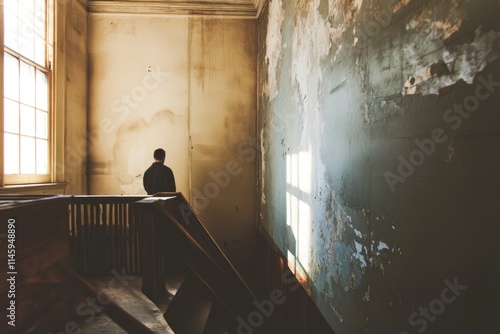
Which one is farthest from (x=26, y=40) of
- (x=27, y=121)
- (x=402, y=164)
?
(x=402, y=164)

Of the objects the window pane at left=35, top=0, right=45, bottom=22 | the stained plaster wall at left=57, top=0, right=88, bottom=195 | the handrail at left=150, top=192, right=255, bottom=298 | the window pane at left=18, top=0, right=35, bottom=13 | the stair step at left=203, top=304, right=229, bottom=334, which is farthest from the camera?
the stained plaster wall at left=57, top=0, right=88, bottom=195

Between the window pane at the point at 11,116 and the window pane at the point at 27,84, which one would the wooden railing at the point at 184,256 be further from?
the window pane at the point at 27,84

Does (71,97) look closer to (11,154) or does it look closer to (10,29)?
(10,29)

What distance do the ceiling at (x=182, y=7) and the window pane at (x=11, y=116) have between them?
309 centimetres

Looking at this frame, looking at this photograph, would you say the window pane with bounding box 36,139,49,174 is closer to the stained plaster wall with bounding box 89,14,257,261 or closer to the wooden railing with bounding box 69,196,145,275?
the stained plaster wall with bounding box 89,14,257,261

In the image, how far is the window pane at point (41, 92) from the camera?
194 inches

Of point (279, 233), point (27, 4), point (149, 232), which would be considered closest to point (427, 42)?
point (149, 232)

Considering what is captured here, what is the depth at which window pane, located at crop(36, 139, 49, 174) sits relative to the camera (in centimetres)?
490

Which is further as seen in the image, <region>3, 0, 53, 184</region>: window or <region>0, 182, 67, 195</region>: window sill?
<region>3, 0, 53, 184</region>: window

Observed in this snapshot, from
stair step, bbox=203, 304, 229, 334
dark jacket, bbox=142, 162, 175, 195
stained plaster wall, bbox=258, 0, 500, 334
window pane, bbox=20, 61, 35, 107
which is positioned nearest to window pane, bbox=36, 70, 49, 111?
window pane, bbox=20, 61, 35, 107

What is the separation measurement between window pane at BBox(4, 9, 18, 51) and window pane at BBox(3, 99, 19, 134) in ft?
2.48

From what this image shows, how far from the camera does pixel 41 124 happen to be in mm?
4984

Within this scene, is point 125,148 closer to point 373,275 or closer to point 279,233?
point 279,233

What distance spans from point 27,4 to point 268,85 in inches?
146
